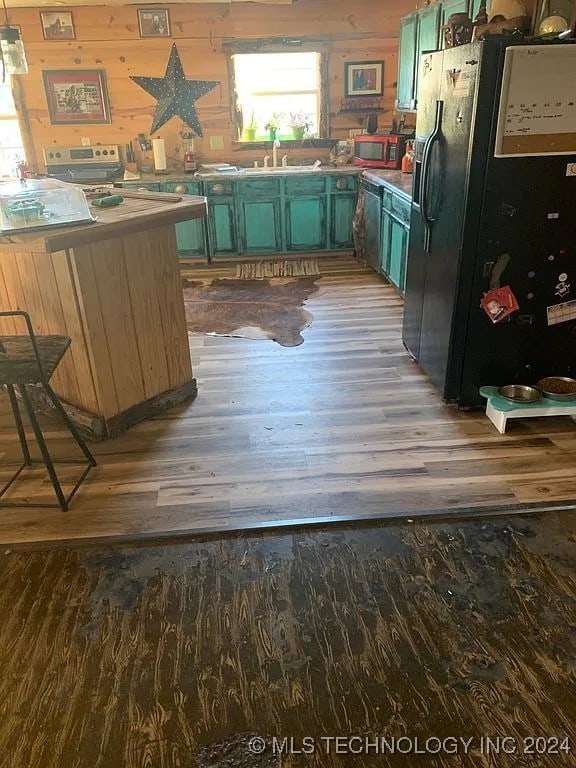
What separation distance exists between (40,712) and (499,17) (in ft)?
10.5

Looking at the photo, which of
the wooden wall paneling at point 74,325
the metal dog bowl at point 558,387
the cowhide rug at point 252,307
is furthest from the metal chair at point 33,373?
the metal dog bowl at point 558,387

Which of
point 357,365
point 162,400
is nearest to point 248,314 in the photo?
point 357,365

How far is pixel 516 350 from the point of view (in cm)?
296

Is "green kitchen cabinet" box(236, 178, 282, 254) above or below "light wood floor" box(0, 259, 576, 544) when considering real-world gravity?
above

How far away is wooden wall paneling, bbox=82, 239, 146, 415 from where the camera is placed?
105 inches

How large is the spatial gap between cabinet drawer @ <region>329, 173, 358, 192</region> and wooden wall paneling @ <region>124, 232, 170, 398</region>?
3244 mm

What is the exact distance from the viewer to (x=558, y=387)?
9.57 feet

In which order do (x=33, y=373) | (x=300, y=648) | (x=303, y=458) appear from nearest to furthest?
(x=300, y=648), (x=33, y=373), (x=303, y=458)

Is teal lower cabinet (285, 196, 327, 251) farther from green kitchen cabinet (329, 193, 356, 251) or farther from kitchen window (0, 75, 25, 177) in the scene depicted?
kitchen window (0, 75, 25, 177)

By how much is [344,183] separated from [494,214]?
3.22 metres

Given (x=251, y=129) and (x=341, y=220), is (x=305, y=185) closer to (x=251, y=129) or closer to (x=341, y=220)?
(x=341, y=220)

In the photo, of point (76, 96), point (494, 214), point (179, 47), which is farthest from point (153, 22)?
point (494, 214)

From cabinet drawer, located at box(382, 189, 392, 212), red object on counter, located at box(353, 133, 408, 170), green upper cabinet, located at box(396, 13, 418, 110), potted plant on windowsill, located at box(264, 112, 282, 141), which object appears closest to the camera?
cabinet drawer, located at box(382, 189, 392, 212)

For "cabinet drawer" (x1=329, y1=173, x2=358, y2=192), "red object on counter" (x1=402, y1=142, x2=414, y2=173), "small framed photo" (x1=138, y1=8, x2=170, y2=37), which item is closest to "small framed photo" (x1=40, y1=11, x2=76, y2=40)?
"small framed photo" (x1=138, y1=8, x2=170, y2=37)
